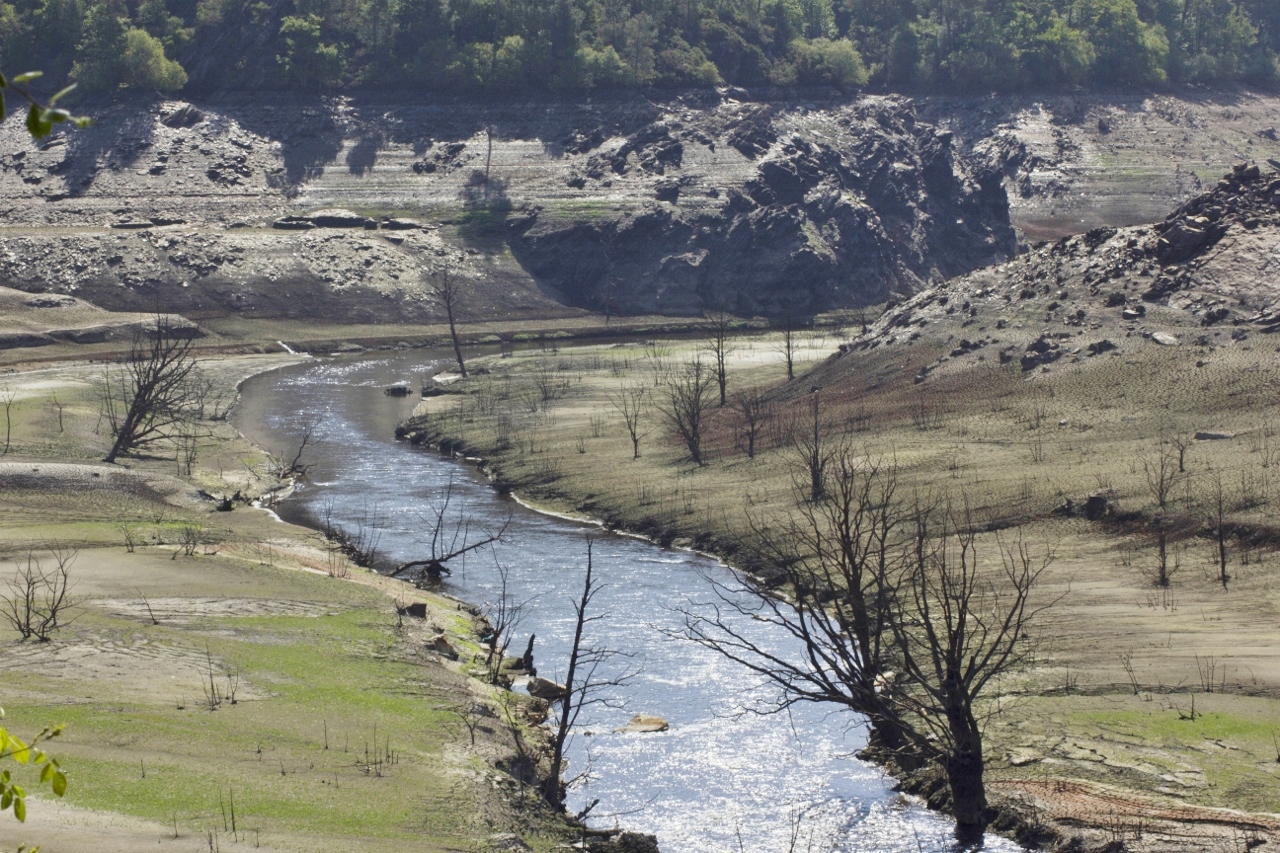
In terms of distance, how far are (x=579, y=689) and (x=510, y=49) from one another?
13298 cm

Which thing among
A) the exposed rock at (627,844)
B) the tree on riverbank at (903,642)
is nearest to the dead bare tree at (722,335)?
the tree on riverbank at (903,642)

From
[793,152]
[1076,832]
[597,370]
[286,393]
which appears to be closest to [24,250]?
[286,393]

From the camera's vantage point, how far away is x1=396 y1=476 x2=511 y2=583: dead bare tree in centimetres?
3978

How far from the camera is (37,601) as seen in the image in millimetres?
28672

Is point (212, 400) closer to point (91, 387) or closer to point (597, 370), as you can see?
point (91, 387)

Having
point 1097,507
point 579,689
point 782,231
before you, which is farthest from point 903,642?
point 782,231

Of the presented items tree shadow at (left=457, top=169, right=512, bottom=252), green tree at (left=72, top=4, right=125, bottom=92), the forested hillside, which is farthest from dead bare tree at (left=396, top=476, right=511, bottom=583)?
green tree at (left=72, top=4, right=125, bottom=92)

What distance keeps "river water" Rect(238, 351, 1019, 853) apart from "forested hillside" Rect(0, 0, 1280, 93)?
337 ft

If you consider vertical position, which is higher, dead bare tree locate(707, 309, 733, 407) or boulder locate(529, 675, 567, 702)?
dead bare tree locate(707, 309, 733, 407)

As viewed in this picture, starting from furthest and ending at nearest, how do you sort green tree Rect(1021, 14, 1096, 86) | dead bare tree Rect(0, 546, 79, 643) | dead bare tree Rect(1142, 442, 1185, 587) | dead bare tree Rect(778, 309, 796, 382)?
green tree Rect(1021, 14, 1096, 86) < dead bare tree Rect(778, 309, 796, 382) < dead bare tree Rect(1142, 442, 1185, 587) < dead bare tree Rect(0, 546, 79, 643)

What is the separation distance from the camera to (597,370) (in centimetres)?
8562

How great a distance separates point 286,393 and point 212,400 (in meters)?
6.75

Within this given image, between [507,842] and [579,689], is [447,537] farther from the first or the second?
[507,842]

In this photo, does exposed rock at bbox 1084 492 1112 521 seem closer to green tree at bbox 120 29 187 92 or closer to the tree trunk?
the tree trunk
